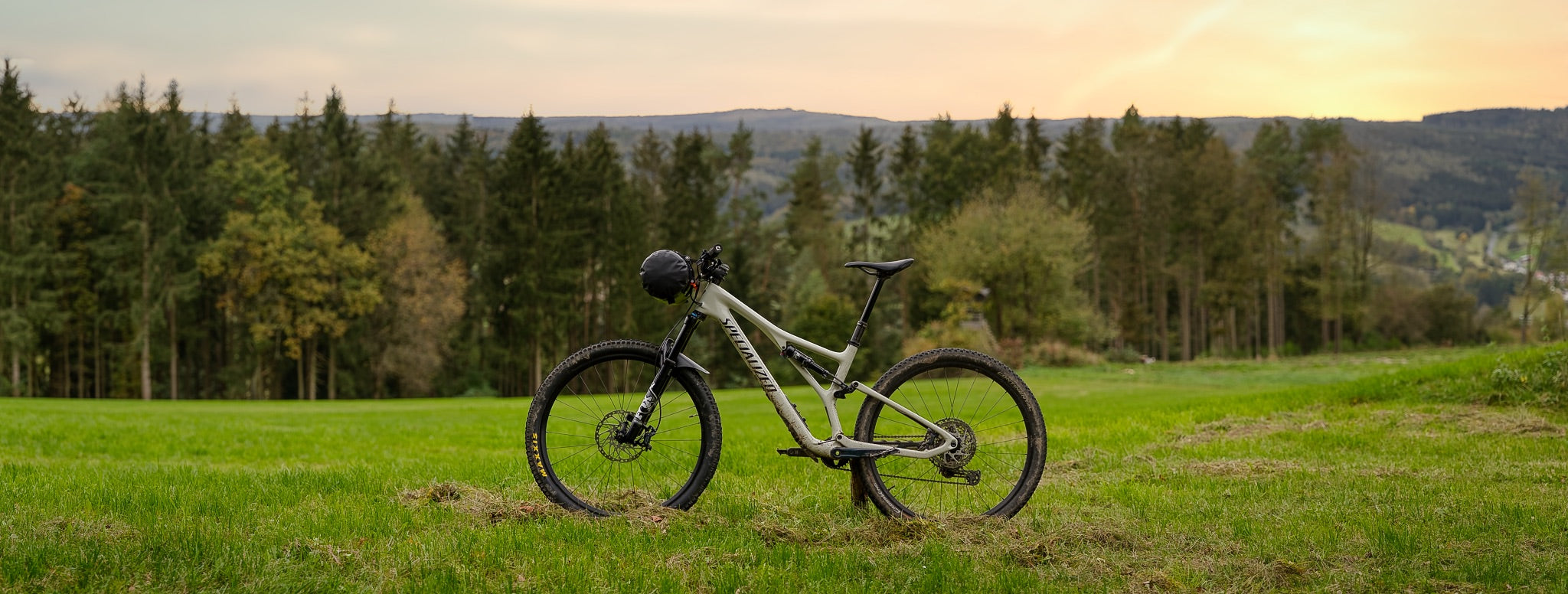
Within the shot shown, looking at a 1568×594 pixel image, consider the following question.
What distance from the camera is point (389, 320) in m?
50.2

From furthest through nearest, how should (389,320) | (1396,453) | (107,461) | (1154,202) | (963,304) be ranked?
(1154,202)
(389,320)
(963,304)
(107,461)
(1396,453)

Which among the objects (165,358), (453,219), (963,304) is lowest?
(165,358)

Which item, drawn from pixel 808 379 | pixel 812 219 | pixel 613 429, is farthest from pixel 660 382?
pixel 812 219

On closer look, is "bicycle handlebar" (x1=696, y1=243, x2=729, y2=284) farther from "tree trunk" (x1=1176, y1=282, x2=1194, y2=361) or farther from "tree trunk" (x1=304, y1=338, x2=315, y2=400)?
"tree trunk" (x1=1176, y1=282, x2=1194, y2=361)

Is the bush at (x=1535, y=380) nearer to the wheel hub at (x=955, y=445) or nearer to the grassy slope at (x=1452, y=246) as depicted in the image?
the wheel hub at (x=955, y=445)

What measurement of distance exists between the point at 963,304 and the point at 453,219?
34.0 meters

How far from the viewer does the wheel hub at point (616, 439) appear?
17.4 feet

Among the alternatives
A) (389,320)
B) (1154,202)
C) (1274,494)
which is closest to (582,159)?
(389,320)

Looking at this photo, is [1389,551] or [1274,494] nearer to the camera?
[1389,551]

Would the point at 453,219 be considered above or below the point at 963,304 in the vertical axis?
above

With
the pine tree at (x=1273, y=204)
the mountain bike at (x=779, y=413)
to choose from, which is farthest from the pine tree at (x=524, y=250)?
the mountain bike at (x=779, y=413)

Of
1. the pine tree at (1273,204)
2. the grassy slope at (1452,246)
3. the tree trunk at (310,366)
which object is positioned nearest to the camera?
the tree trunk at (310,366)

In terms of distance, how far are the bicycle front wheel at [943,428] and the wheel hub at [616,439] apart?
3.87 ft

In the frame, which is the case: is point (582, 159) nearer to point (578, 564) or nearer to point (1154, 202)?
point (1154, 202)
